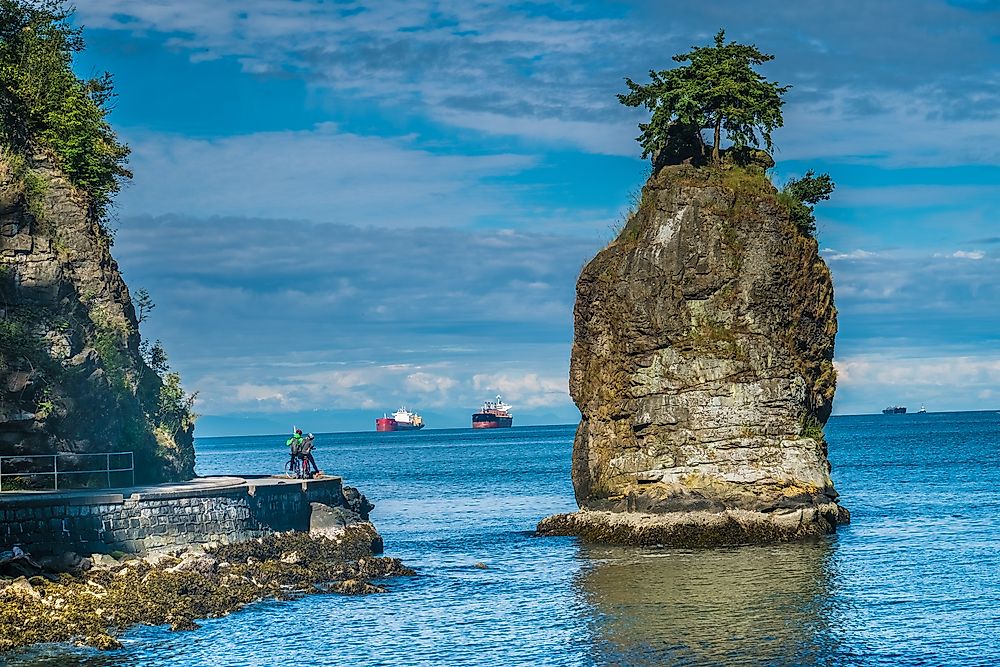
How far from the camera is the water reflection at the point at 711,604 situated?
3122 centimetres

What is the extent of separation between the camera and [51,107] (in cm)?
5291

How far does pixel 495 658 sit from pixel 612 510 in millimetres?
22711

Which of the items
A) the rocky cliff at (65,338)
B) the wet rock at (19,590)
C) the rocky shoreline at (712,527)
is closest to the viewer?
the wet rock at (19,590)

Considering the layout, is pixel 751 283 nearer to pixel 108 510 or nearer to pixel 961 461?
pixel 108 510

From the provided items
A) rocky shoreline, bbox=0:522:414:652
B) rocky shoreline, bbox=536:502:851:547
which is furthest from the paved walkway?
rocky shoreline, bbox=536:502:851:547

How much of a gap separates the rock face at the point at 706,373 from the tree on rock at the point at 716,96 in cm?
207

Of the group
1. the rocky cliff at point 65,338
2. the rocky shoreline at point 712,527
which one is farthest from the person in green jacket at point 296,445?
the rocky shoreline at point 712,527

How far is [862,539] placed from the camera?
173 feet

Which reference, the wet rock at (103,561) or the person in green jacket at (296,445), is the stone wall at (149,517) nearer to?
the wet rock at (103,561)

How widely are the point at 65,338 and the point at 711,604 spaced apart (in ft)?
81.7

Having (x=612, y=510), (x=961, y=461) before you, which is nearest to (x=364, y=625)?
(x=612, y=510)

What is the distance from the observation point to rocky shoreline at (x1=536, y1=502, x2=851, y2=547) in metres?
50.2

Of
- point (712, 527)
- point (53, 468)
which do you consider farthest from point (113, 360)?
point (712, 527)

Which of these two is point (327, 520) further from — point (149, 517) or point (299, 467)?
point (149, 517)
